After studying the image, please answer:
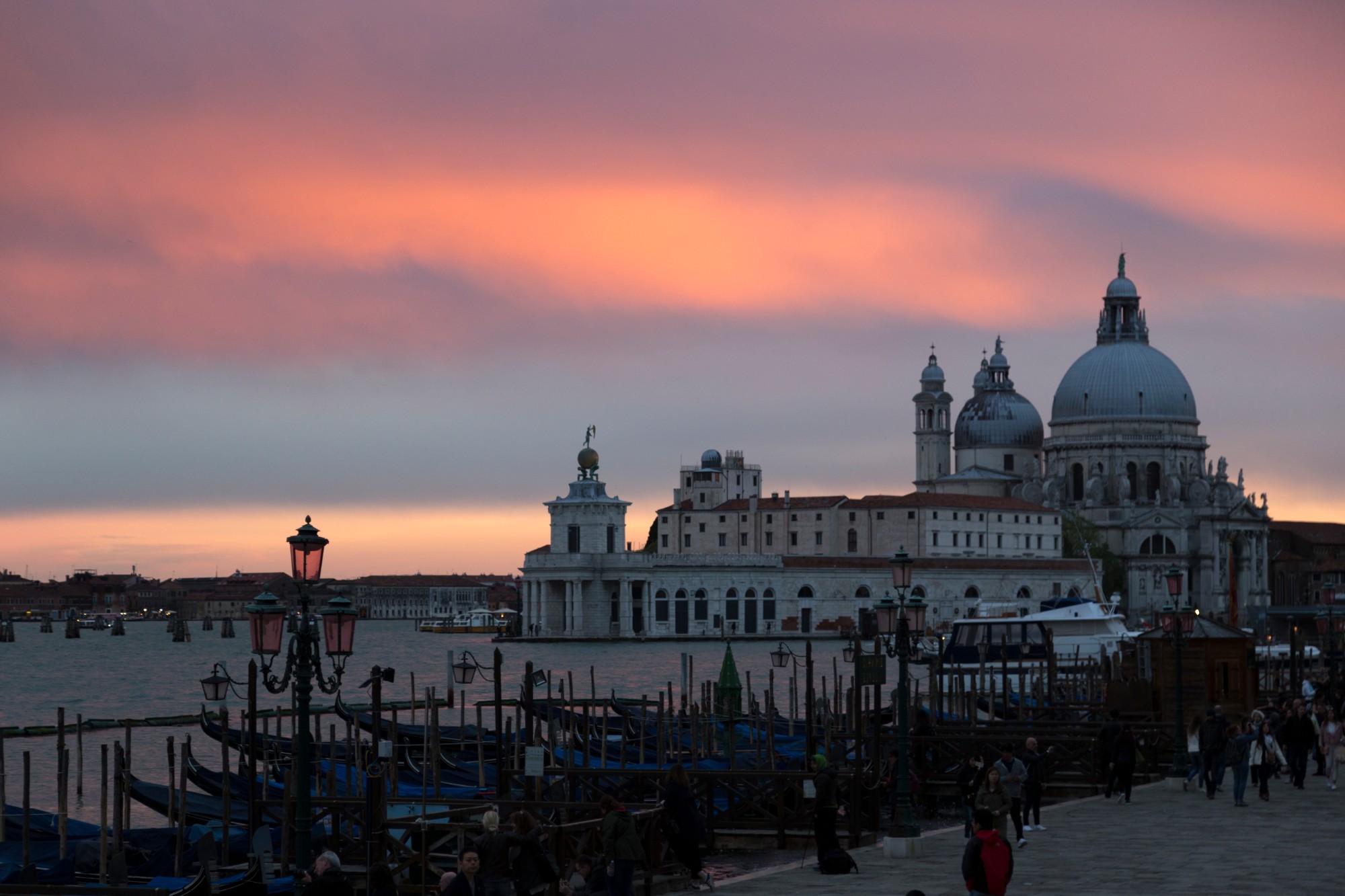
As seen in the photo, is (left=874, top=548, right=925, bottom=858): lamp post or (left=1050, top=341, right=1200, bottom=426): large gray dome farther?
(left=1050, top=341, right=1200, bottom=426): large gray dome

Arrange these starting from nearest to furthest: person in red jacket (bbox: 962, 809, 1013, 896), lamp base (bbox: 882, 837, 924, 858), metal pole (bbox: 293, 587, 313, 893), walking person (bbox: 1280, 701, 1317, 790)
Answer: person in red jacket (bbox: 962, 809, 1013, 896), metal pole (bbox: 293, 587, 313, 893), lamp base (bbox: 882, 837, 924, 858), walking person (bbox: 1280, 701, 1317, 790)

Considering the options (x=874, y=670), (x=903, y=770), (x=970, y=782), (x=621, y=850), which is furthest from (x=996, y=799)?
(x=874, y=670)

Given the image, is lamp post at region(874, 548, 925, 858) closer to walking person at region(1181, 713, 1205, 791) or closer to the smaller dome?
walking person at region(1181, 713, 1205, 791)

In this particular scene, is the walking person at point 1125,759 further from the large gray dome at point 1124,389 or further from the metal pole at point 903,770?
the large gray dome at point 1124,389

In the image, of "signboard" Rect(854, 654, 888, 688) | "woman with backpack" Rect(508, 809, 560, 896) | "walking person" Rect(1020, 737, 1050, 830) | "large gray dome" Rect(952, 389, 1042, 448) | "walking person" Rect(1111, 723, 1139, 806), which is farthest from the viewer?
"large gray dome" Rect(952, 389, 1042, 448)

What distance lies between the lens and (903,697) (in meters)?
20.3

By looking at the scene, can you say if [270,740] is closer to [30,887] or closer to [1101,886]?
[30,887]

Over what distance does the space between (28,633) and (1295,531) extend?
4380 inches

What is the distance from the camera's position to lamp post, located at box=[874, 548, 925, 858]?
19750 mm

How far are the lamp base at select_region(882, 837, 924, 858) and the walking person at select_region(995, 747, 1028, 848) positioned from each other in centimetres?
96

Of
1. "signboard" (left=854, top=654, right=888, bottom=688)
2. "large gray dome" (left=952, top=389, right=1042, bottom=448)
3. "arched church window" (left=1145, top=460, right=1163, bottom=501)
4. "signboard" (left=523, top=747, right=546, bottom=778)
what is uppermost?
"large gray dome" (left=952, top=389, right=1042, bottom=448)

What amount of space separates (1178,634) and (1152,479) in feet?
362

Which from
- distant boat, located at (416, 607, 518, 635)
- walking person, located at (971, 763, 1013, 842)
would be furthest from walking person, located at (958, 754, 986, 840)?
distant boat, located at (416, 607, 518, 635)

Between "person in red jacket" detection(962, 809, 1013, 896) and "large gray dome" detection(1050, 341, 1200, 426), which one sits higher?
"large gray dome" detection(1050, 341, 1200, 426)
